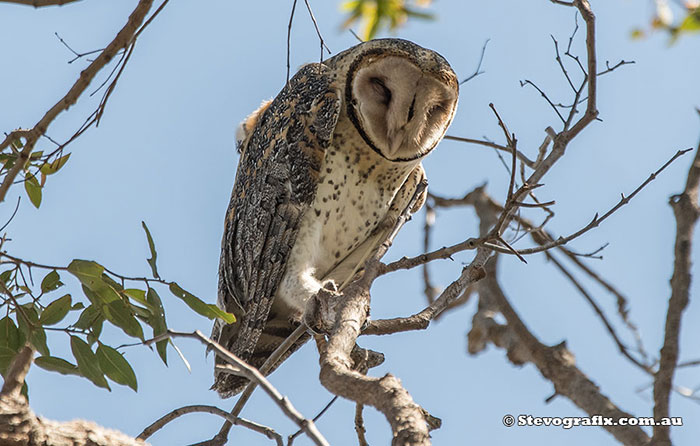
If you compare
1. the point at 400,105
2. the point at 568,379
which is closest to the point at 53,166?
the point at 400,105

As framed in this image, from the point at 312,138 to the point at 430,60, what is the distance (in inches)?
26.1

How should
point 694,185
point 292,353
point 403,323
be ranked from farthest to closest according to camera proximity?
1. point 292,353
2. point 694,185
3. point 403,323

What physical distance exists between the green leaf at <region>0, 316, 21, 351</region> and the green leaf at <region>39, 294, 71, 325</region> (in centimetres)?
16

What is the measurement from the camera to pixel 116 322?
2557 mm

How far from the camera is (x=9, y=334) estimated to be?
2.58 m

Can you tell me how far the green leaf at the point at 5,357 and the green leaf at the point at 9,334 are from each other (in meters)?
0.01

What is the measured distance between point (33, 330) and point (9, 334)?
160 mm

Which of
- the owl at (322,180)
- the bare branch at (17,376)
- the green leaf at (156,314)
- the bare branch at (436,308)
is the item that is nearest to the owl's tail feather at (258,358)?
the owl at (322,180)

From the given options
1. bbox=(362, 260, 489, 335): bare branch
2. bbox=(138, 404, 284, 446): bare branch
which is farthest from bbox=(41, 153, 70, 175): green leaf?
bbox=(362, 260, 489, 335): bare branch

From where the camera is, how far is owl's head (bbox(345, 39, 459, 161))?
3908 mm

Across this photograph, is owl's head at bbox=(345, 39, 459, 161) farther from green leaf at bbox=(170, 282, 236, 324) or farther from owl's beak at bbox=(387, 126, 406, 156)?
green leaf at bbox=(170, 282, 236, 324)

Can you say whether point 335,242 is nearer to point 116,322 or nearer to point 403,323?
point 403,323

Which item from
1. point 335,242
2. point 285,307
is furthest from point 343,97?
point 285,307

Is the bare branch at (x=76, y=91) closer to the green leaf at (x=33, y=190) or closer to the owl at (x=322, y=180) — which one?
the green leaf at (x=33, y=190)
